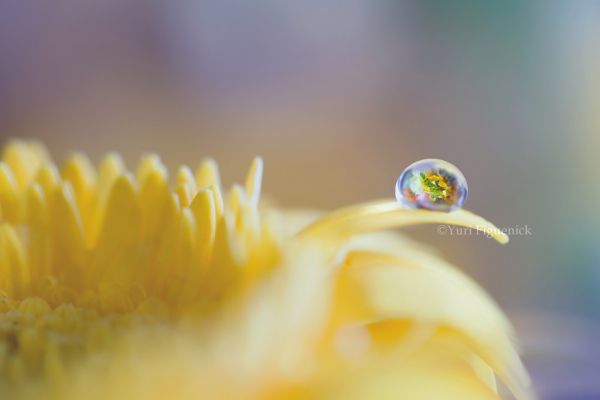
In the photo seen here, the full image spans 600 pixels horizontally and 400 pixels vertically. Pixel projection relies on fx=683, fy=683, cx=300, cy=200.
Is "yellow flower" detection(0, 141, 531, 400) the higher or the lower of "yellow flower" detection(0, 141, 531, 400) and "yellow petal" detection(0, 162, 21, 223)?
the lower

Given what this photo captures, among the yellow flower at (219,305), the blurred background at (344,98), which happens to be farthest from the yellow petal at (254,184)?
the blurred background at (344,98)

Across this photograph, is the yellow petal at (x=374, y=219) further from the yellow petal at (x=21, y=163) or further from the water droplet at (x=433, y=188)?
the yellow petal at (x=21, y=163)

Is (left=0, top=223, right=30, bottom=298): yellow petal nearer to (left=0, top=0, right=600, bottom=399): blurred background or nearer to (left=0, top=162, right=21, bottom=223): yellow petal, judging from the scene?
(left=0, top=162, right=21, bottom=223): yellow petal

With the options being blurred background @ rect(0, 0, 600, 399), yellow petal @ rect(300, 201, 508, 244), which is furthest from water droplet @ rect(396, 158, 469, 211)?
blurred background @ rect(0, 0, 600, 399)

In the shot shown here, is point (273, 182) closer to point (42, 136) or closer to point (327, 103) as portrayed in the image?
point (327, 103)

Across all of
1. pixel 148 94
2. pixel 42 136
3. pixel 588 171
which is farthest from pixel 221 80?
pixel 588 171

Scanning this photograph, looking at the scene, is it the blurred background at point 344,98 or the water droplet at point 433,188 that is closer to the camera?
the water droplet at point 433,188
